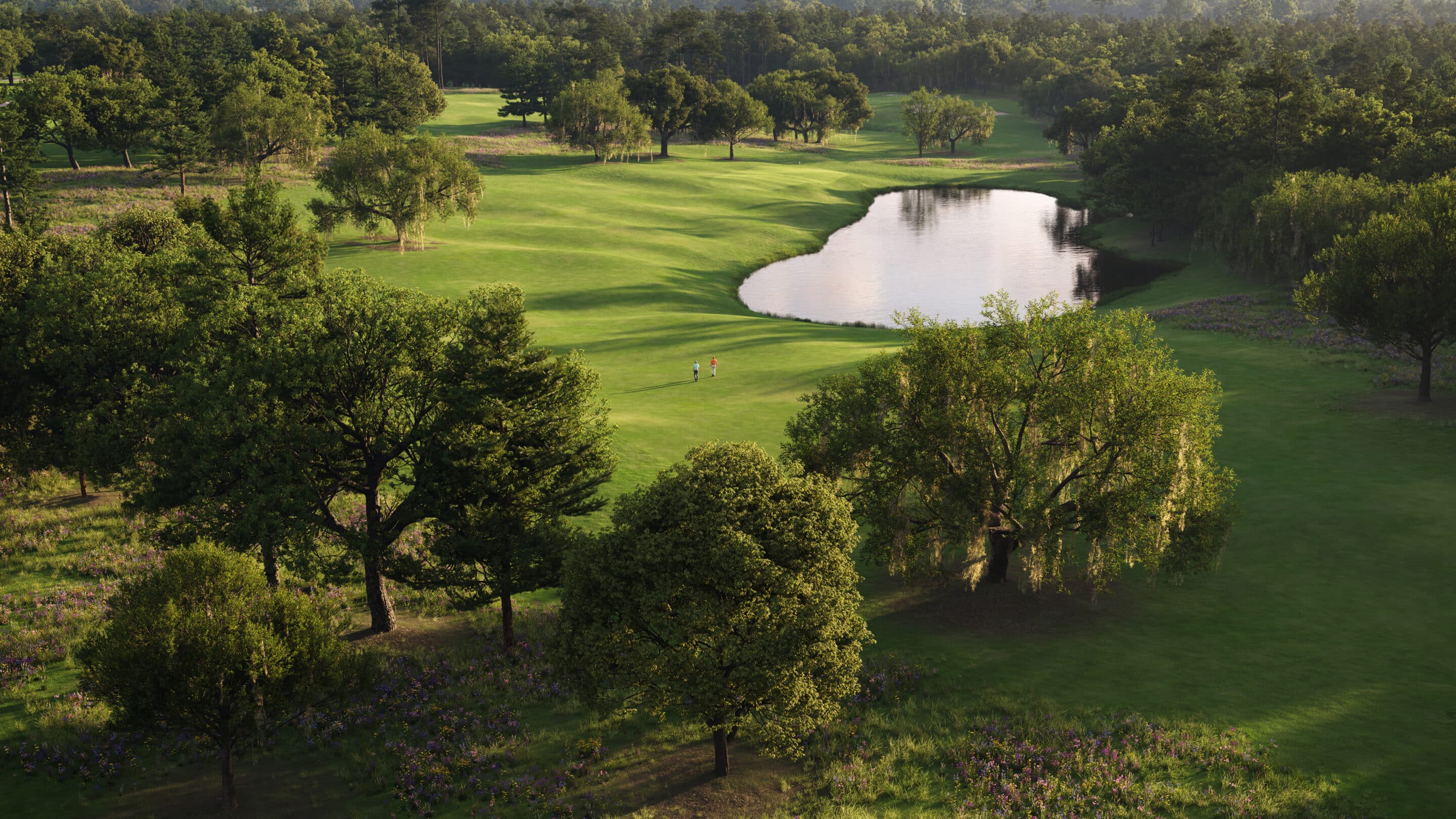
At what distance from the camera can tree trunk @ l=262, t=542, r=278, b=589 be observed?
115ft

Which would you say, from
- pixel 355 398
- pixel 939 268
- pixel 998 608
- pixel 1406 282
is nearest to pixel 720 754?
pixel 998 608

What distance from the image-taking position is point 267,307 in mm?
35969

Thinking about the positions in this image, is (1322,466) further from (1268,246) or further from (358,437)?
(1268,246)

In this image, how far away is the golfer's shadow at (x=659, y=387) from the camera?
61.8m

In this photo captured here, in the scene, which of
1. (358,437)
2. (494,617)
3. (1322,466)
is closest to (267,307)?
(358,437)

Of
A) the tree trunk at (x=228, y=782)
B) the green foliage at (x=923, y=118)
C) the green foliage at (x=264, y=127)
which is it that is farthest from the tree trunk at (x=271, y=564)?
the green foliage at (x=923, y=118)

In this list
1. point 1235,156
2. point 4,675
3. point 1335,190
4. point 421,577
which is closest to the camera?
point 4,675

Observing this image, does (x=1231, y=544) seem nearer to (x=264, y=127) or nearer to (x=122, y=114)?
(x=264, y=127)

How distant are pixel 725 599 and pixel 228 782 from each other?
1377cm

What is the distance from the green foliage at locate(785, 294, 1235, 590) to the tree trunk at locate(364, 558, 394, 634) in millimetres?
16139

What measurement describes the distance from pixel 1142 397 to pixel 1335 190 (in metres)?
64.2

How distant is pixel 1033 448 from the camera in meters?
35.8

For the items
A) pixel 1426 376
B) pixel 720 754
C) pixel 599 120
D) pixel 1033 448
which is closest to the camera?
pixel 720 754

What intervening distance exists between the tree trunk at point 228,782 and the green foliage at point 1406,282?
58.5m
